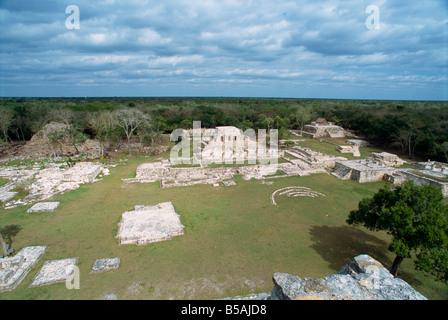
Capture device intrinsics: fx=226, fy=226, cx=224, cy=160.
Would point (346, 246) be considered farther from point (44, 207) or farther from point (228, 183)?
point (44, 207)

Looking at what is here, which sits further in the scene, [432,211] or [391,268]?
[391,268]

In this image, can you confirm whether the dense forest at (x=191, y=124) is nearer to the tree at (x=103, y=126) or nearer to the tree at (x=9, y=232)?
the tree at (x=103, y=126)

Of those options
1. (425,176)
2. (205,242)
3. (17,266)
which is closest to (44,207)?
(17,266)

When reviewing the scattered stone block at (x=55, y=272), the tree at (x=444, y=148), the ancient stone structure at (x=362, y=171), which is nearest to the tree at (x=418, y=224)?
the ancient stone structure at (x=362, y=171)

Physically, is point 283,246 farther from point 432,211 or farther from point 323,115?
point 323,115

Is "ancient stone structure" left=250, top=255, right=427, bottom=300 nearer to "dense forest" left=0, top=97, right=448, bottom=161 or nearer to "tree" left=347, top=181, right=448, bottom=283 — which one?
"tree" left=347, top=181, right=448, bottom=283

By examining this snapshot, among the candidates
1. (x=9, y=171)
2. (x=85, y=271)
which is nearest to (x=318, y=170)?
(x=85, y=271)
